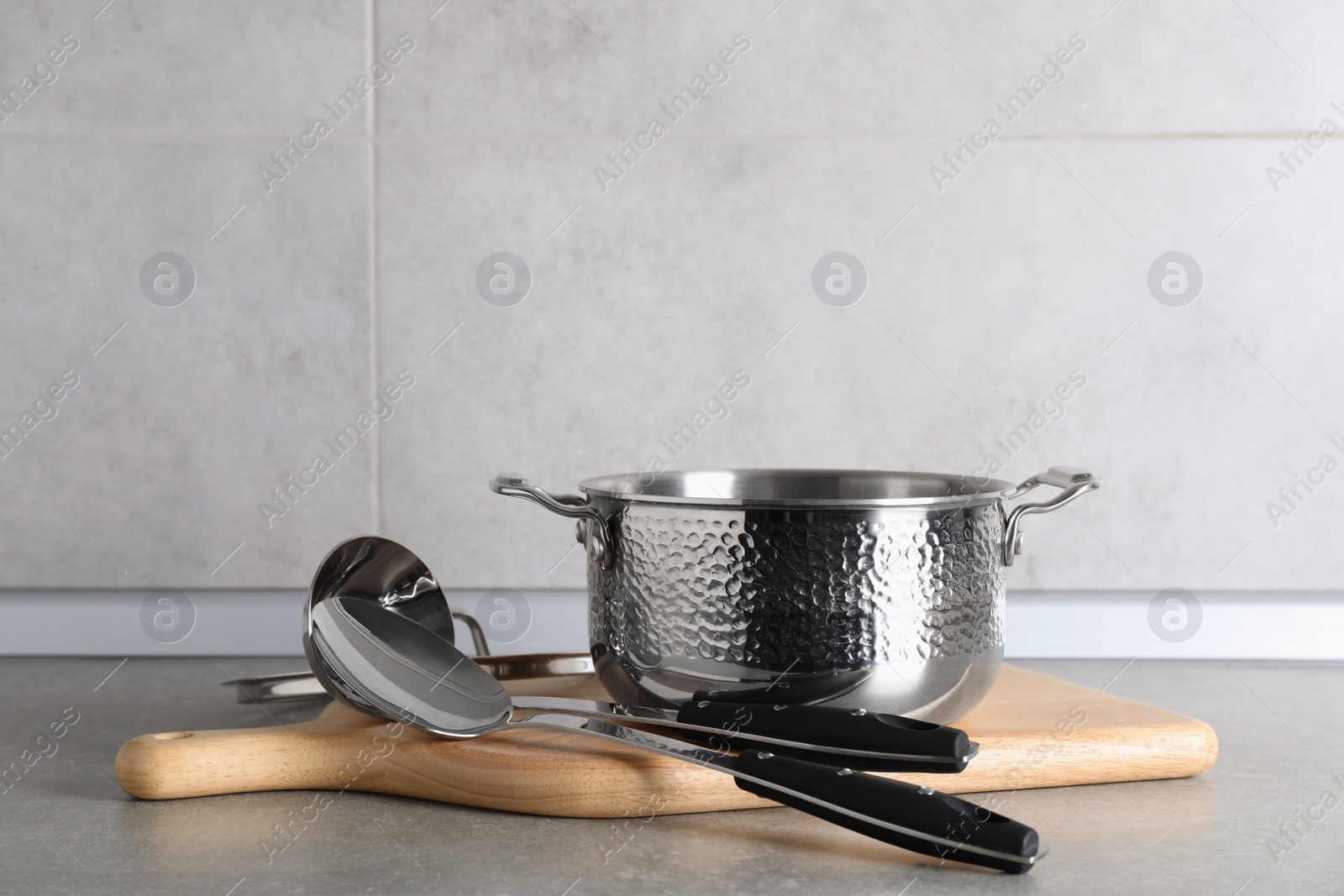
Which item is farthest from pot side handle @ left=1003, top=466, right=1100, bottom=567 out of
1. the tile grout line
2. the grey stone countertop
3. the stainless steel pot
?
the tile grout line

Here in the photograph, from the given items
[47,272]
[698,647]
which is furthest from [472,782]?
[47,272]

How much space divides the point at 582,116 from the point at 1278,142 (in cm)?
60

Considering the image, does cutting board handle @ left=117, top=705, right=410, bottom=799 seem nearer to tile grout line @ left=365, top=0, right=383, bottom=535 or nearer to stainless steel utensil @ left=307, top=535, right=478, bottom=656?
stainless steel utensil @ left=307, top=535, right=478, bottom=656

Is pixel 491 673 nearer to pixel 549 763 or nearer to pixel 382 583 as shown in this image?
pixel 382 583

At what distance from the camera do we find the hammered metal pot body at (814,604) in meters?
0.46

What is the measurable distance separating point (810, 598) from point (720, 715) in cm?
7

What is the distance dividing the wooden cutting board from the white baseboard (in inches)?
13.7

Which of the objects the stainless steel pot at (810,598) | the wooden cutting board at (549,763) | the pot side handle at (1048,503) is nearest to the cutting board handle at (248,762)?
the wooden cutting board at (549,763)

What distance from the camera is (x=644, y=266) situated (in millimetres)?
885

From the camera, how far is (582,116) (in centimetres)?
88

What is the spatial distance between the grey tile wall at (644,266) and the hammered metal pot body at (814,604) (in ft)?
1.30

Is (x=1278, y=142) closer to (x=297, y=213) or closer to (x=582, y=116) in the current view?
(x=582, y=116)

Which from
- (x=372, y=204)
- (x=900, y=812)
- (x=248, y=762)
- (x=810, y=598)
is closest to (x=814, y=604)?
(x=810, y=598)

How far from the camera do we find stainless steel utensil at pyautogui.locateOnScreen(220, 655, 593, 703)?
0.66 meters
